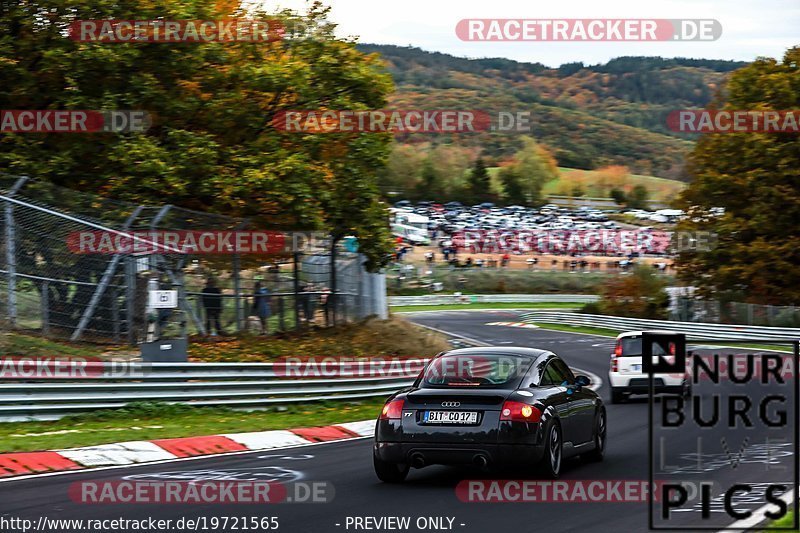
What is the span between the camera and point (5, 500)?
9.81 meters

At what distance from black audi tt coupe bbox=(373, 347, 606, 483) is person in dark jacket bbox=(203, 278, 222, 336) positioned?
9467 millimetres

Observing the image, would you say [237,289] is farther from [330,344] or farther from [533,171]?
[533,171]

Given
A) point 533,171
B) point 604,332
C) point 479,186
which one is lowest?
point 604,332

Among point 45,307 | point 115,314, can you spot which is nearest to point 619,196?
point 115,314

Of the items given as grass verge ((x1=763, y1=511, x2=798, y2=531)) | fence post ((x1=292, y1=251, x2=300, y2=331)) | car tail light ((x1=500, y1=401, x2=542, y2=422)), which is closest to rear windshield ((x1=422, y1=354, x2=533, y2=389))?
car tail light ((x1=500, y1=401, x2=542, y2=422))

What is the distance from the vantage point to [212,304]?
20.5m

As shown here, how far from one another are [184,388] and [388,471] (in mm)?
7868

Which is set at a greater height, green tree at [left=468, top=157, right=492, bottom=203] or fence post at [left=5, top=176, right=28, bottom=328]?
green tree at [left=468, top=157, right=492, bottom=203]

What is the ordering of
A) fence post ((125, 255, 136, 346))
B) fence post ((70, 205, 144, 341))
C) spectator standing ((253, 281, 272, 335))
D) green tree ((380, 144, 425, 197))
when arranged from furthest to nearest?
Result: green tree ((380, 144, 425, 197)), spectator standing ((253, 281, 272, 335)), fence post ((125, 255, 136, 346)), fence post ((70, 205, 144, 341))

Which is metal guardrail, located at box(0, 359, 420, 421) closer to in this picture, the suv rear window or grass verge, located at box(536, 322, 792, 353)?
the suv rear window

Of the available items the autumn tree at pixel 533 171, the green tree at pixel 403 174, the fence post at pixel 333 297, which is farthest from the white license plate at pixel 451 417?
the green tree at pixel 403 174

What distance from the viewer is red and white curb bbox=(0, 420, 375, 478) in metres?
12.2

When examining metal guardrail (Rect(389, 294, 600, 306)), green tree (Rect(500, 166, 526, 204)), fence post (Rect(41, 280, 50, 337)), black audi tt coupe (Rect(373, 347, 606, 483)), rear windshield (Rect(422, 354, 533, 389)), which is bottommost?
metal guardrail (Rect(389, 294, 600, 306))

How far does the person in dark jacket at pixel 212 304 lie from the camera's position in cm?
2027
